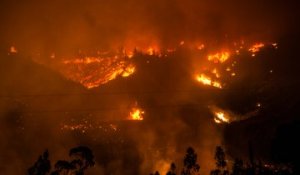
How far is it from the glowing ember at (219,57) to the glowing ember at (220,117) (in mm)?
26131

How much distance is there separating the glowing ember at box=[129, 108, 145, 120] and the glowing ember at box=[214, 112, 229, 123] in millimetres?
15872

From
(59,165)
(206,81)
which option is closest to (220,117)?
(206,81)

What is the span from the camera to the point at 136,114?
75.9 metres

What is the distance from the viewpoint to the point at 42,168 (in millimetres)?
22109

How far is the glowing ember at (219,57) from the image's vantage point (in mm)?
101562

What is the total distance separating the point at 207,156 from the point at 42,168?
43.8 m

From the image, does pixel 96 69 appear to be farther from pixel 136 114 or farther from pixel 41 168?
pixel 41 168

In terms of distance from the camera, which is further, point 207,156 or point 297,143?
point 207,156

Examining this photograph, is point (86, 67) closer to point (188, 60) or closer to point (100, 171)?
point (188, 60)

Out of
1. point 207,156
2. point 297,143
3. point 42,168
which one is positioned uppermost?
point 207,156

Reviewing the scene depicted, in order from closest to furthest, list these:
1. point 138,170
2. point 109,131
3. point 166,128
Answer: point 138,170 < point 109,131 < point 166,128

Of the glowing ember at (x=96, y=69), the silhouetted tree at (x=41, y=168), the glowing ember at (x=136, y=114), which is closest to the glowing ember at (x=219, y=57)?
the glowing ember at (x=96, y=69)

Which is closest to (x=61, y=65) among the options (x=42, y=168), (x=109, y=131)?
(x=109, y=131)

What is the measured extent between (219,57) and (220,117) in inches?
1173
